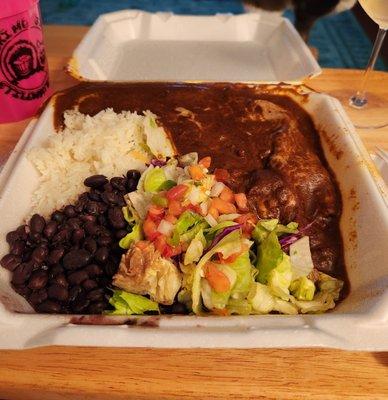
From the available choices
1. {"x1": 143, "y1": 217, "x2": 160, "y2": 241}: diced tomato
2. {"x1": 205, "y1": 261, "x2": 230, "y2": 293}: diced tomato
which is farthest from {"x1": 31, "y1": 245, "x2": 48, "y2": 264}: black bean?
{"x1": 205, "y1": 261, "x2": 230, "y2": 293}: diced tomato

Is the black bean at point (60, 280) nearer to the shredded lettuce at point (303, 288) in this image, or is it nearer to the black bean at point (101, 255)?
the black bean at point (101, 255)

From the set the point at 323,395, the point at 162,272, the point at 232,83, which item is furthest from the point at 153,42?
the point at 323,395

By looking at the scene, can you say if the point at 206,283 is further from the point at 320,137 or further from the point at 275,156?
the point at 320,137

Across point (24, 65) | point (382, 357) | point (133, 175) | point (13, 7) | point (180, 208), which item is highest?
point (13, 7)

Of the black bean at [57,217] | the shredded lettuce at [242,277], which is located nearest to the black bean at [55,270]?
the black bean at [57,217]

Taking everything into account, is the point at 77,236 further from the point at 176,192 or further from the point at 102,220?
the point at 176,192

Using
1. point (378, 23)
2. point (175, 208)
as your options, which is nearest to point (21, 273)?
point (175, 208)

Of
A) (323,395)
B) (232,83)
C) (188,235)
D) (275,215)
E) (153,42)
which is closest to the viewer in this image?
(323,395)
